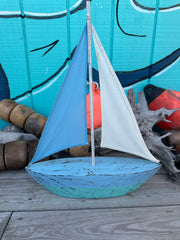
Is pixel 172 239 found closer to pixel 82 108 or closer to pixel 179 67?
pixel 82 108

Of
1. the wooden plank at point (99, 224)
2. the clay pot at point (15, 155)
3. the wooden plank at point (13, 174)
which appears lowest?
the wooden plank at point (13, 174)

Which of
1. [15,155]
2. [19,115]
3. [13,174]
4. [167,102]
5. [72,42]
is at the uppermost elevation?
[72,42]

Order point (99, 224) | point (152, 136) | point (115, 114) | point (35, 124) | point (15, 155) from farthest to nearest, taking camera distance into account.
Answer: point (35, 124), point (152, 136), point (15, 155), point (115, 114), point (99, 224)

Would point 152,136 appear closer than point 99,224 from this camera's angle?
No

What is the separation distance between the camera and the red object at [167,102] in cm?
134

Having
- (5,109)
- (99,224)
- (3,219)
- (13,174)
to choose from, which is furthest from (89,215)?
(5,109)

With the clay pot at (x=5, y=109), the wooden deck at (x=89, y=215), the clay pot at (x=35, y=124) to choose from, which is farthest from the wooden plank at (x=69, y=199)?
the clay pot at (x=5, y=109)

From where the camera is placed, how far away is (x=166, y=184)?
99cm

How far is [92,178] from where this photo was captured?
0.79 meters

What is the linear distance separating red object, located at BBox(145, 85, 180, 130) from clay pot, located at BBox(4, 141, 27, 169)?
3.43 feet

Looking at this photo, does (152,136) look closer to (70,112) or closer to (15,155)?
(70,112)

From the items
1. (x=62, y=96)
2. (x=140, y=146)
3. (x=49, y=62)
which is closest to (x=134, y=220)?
(x=140, y=146)

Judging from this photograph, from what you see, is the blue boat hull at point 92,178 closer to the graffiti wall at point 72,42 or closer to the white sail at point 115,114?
the white sail at point 115,114

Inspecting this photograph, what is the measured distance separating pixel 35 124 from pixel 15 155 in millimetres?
370
